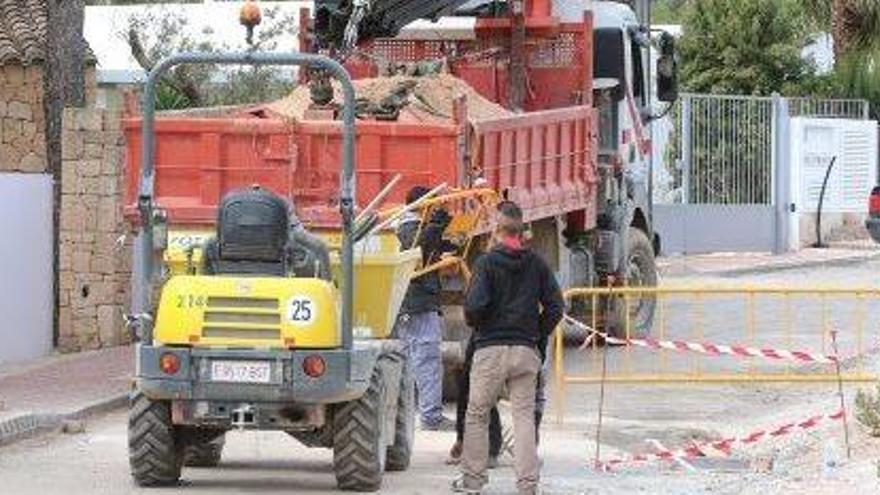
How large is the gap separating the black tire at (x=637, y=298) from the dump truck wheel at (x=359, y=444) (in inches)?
372

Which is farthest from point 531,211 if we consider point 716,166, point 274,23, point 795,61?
point 795,61

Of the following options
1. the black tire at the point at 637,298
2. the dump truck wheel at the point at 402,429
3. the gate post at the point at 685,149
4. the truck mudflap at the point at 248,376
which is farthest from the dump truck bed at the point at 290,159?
the gate post at the point at 685,149

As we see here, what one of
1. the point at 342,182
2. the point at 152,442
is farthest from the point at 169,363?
the point at 342,182

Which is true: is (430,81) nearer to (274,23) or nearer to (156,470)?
(156,470)

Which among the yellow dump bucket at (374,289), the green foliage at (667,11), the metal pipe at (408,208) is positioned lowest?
the yellow dump bucket at (374,289)

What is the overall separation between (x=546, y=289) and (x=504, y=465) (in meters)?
2.36

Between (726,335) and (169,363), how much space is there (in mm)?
12864

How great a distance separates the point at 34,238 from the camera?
77.4 ft

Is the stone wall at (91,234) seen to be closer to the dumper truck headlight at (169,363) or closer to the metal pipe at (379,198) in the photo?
the metal pipe at (379,198)

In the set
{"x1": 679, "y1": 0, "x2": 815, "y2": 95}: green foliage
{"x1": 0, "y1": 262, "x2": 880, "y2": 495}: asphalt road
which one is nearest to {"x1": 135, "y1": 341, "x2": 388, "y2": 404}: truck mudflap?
{"x1": 0, "y1": 262, "x2": 880, "y2": 495}: asphalt road

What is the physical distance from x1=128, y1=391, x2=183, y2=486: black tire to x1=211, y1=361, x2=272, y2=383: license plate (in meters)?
0.52

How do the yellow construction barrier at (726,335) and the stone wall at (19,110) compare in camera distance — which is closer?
A: the yellow construction barrier at (726,335)

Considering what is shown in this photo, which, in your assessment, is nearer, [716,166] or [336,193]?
[336,193]

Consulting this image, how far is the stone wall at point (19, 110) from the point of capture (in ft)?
90.0
